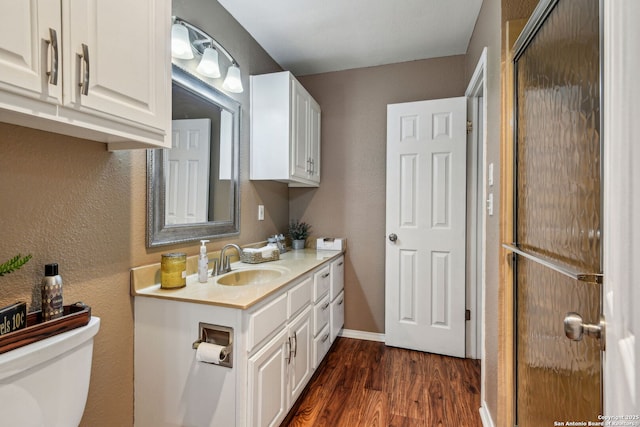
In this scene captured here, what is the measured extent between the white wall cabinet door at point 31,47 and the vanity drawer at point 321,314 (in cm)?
169

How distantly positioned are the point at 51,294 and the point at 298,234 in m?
1.93

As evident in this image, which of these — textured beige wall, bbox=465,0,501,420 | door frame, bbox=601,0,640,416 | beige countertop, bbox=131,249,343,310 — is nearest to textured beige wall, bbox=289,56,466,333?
textured beige wall, bbox=465,0,501,420

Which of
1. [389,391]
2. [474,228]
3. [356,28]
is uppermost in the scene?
[356,28]

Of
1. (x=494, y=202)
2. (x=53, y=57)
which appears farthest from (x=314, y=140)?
(x=53, y=57)

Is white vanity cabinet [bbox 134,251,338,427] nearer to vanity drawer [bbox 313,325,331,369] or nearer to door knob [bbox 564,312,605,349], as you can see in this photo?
vanity drawer [bbox 313,325,331,369]

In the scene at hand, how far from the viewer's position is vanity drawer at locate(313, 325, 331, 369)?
1.97 m

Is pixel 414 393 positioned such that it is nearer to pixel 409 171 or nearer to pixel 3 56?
pixel 409 171

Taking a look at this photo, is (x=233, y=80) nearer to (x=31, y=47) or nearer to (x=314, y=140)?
(x=314, y=140)

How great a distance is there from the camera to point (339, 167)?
111 inches

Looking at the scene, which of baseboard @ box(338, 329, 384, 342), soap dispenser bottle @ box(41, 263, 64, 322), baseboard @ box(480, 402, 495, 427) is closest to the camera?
soap dispenser bottle @ box(41, 263, 64, 322)

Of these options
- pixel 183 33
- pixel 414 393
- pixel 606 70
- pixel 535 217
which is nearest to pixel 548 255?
pixel 535 217

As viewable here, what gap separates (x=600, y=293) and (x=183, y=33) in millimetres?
1962

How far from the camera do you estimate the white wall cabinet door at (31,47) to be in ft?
2.15

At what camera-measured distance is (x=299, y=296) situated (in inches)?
67.9
